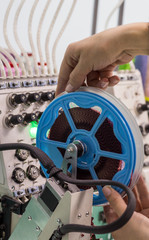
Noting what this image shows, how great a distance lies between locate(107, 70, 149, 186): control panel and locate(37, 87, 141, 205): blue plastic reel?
883 mm

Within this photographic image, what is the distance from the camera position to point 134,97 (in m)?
2.04

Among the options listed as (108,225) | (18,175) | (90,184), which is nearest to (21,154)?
(18,175)

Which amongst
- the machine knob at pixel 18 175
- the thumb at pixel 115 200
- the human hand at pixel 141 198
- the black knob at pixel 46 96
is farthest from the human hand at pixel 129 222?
the black knob at pixel 46 96

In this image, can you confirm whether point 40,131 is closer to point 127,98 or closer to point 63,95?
point 63,95

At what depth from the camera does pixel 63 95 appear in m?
1.08

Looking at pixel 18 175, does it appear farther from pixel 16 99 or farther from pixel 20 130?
pixel 16 99

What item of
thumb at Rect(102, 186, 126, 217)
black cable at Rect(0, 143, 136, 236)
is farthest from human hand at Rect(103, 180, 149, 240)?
black cable at Rect(0, 143, 136, 236)

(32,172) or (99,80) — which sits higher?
(99,80)

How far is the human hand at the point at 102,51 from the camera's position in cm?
101

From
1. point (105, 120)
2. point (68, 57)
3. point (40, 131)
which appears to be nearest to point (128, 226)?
point (105, 120)

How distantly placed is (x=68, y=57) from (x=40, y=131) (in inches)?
11.3

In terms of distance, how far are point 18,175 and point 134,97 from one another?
0.98 m

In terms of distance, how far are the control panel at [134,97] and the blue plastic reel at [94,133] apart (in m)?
0.88

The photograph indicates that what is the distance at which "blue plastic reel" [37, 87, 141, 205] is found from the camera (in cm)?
98
